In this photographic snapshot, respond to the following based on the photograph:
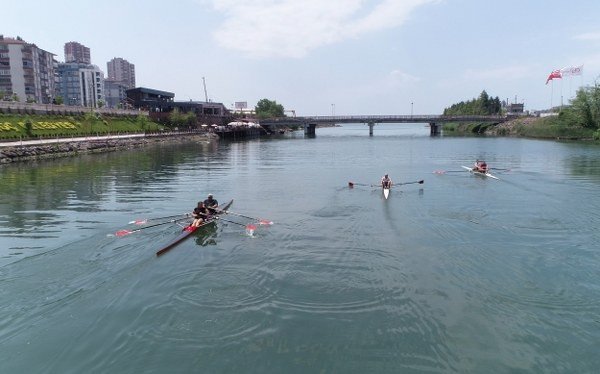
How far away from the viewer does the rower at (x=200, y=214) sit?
1070 inches

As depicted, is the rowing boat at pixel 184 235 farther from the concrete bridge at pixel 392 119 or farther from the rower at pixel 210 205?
the concrete bridge at pixel 392 119

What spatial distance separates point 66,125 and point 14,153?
35.7 meters

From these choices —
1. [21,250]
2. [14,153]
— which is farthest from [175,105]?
[21,250]

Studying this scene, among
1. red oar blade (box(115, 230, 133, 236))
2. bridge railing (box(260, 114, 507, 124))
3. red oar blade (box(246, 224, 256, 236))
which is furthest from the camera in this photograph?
bridge railing (box(260, 114, 507, 124))

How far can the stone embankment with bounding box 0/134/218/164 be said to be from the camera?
68.3 metres

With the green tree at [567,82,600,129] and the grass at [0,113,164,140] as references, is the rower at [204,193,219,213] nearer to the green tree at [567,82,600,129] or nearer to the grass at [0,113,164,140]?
the grass at [0,113,164,140]

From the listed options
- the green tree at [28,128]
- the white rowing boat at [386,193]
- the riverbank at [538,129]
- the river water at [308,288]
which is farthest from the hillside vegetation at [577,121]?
the green tree at [28,128]

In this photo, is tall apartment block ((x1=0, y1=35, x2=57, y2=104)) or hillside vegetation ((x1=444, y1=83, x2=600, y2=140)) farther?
tall apartment block ((x1=0, y1=35, x2=57, y2=104))

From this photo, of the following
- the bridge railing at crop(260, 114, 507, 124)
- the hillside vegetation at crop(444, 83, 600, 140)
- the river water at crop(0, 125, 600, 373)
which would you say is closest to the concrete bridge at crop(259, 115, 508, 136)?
the bridge railing at crop(260, 114, 507, 124)

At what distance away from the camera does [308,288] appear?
1869 centimetres

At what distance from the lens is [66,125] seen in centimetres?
10094

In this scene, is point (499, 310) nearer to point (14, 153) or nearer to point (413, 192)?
point (413, 192)

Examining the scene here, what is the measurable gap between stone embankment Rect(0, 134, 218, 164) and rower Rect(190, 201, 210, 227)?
52.4 m

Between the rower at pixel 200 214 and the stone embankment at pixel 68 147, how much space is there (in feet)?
172
